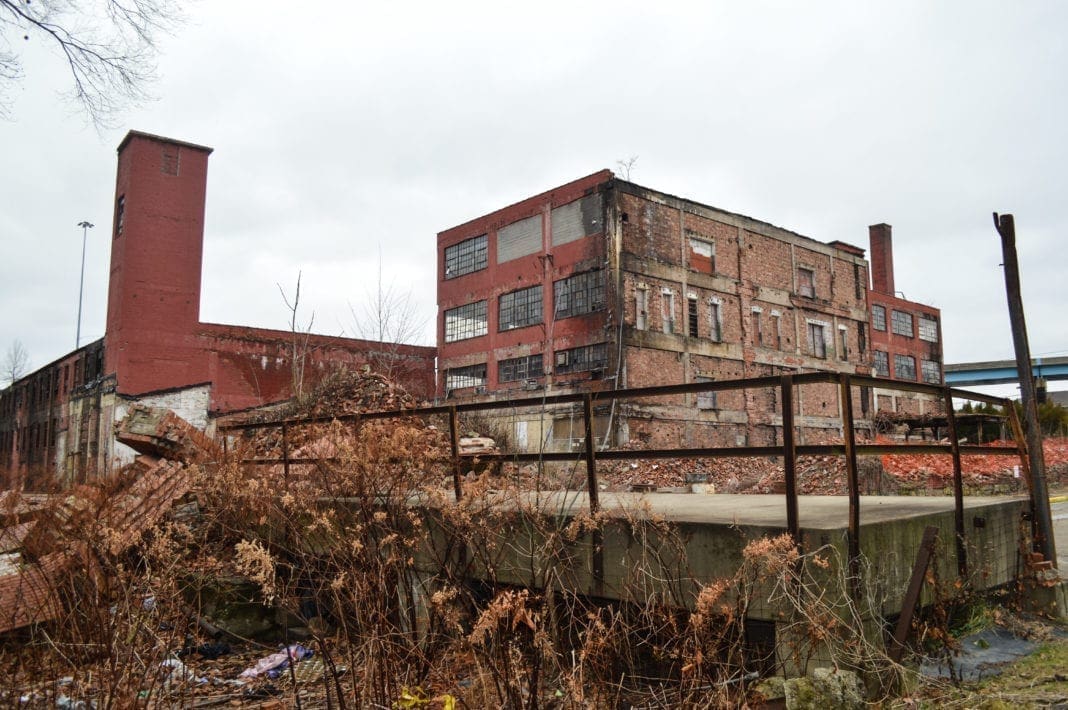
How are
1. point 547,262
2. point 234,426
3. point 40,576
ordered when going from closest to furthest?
point 40,576 → point 234,426 → point 547,262

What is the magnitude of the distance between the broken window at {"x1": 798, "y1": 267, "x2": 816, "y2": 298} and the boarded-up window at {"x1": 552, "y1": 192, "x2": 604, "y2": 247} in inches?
447

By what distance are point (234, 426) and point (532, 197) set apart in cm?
2376

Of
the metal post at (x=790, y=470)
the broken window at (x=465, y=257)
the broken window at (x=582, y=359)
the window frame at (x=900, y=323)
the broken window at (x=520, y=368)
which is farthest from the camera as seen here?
the window frame at (x=900, y=323)

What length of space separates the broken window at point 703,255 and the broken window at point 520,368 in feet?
23.5

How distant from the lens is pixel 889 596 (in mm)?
4941

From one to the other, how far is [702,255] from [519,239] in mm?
7482

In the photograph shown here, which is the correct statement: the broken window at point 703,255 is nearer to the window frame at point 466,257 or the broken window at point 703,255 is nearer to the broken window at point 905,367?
the window frame at point 466,257

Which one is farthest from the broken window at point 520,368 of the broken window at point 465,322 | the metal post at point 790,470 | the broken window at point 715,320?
the metal post at point 790,470

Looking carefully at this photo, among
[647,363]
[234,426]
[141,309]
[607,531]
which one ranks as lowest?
[607,531]

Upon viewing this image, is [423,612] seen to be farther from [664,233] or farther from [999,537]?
[664,233]

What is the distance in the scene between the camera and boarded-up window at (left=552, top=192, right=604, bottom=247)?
1150 inches

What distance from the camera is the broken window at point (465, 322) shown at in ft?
113

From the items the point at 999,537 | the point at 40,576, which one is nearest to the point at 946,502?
the point at 999,537

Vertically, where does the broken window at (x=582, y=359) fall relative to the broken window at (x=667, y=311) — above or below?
below
